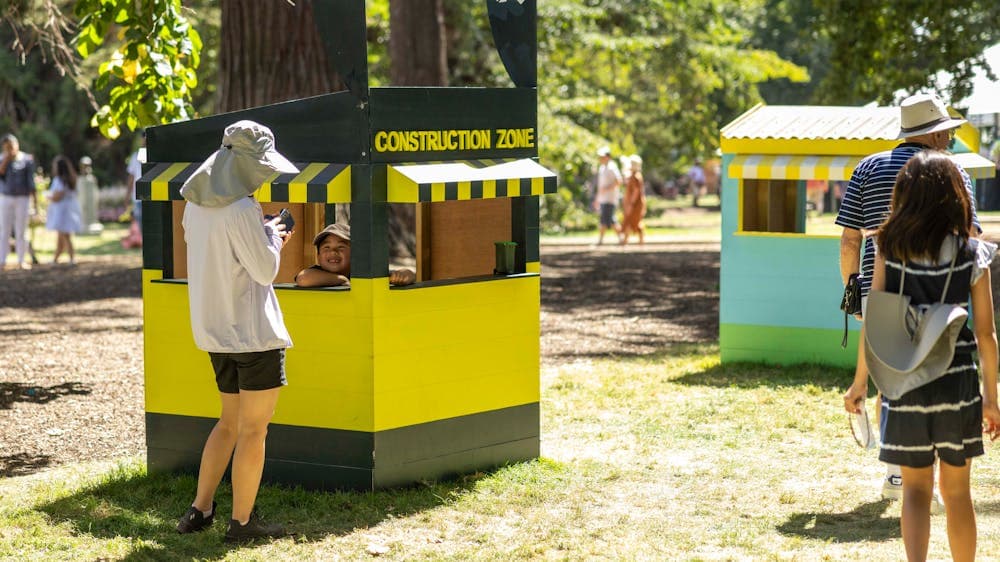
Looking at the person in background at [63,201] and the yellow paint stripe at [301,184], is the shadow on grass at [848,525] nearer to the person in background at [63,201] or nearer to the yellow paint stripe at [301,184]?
the yellow paint stripe at [301,184]

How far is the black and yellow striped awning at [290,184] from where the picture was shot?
6.09 metres

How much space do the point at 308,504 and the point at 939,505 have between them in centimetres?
288

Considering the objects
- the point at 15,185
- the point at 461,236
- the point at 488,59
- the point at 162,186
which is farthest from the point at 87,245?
the point at 162,186

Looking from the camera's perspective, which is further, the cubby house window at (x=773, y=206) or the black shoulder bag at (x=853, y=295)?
the cubby house window at (x=773, y=206)

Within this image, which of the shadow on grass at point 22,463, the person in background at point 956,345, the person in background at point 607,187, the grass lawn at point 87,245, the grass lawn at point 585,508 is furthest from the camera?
the person in background at point 607,187

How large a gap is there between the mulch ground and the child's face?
2068 mm

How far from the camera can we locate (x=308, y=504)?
6230 mm

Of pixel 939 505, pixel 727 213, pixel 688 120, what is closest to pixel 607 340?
pixel 727 213

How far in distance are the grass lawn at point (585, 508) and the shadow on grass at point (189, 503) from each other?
11 mm

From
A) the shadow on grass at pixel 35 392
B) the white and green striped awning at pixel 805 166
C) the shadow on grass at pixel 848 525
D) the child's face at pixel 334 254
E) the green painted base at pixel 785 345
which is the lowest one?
the shadow on grass at pixel 848 525

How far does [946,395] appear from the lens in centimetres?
452

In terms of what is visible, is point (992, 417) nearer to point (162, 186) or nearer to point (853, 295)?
point (853, 295)

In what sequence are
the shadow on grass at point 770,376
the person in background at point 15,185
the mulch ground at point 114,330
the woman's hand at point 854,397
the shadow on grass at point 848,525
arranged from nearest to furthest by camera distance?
the woman's hand at point 854,397, the shadow on grass at point 848,525, the mulch ground at point 114,330, the shadow on grass at point 770,376, the person in background at point 15,185

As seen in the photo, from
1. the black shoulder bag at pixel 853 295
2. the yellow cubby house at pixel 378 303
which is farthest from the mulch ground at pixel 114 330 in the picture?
the black shoulder bag at pixel 853 295
